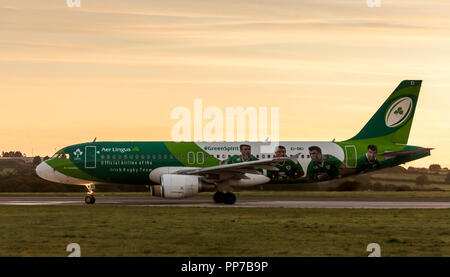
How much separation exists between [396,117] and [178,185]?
50.2 feet

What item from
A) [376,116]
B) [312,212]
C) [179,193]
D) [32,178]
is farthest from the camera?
[32,178]

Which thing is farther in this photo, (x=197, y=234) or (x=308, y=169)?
(x=308, y=169)

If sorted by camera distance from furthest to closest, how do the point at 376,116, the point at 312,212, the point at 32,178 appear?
the point at 32,178 → the point at 376,116 → the point at 312,212

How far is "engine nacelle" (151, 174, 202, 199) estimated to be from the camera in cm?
3797

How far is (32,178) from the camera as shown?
70062 mm

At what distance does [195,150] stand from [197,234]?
1964 cm

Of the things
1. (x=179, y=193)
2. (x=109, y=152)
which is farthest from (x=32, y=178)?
(x=179, y=193)

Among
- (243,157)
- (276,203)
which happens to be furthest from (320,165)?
(243,157)

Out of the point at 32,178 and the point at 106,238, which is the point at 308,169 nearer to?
the point at 106,238

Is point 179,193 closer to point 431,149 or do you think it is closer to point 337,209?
point 337,209

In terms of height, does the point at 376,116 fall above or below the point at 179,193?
above

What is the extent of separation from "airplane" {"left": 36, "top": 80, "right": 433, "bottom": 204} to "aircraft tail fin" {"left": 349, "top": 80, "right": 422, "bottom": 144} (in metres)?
1.05

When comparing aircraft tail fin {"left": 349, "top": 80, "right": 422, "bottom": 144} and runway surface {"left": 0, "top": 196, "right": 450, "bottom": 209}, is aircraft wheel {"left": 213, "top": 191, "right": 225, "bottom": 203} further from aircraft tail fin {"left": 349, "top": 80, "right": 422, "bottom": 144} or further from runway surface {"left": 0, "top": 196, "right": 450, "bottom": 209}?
aircraft tail fin {"left": 349, "top": 80, "right": 422, "bottom": 144}

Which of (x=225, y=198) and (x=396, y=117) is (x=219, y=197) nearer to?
(x=225, y=198)
